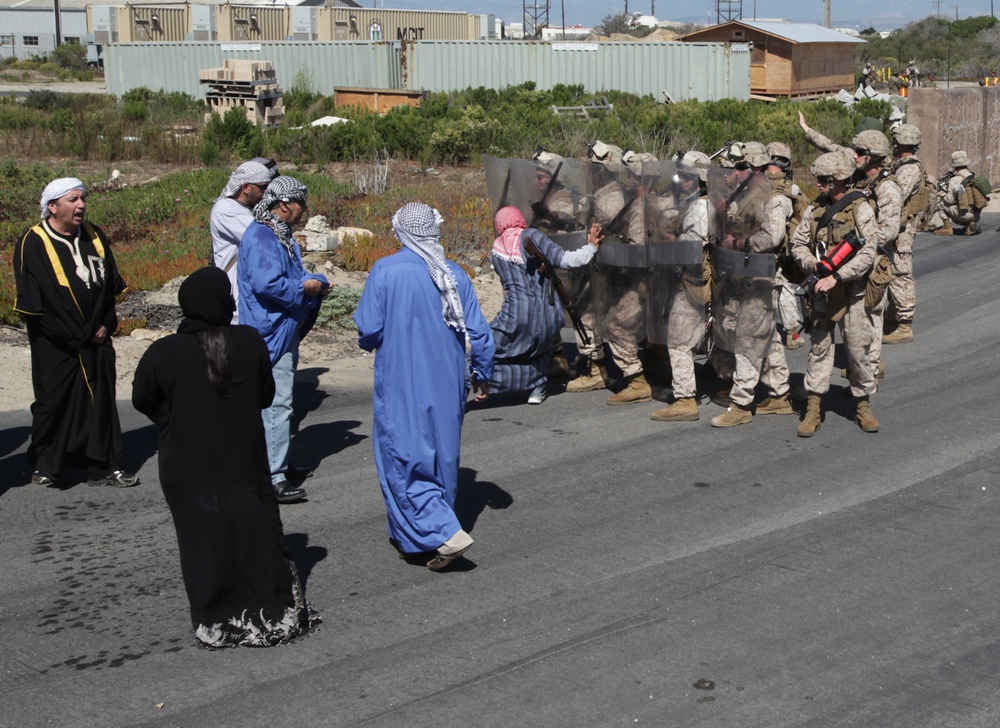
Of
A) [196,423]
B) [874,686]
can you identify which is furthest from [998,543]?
[196,423]

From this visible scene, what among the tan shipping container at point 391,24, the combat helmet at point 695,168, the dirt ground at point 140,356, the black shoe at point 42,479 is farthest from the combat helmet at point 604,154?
the tan shipping container at point 391,24

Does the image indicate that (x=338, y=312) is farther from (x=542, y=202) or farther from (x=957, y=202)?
(x=957, y=202)

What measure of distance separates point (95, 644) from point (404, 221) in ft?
8.11

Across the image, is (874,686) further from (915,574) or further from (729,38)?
(729,38)

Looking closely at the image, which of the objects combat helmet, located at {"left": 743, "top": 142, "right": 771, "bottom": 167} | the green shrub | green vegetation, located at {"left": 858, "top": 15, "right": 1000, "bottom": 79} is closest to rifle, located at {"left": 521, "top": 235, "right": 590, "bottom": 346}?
combat helmet, located at {"left": 743, "top": 142, "right": 771, "bottom": 167}

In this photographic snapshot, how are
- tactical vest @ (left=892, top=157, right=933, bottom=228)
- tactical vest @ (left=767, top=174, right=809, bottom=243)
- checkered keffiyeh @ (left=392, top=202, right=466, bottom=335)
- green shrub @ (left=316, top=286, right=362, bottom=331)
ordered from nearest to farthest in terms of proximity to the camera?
checkered keffiyeh @ (left=392, top=202, right=466, bottom=335) → tactical vest @ (left=767, top=174, right=809, bottom=243) → tactical vest @ (left=892, top=157, right=933, bottom=228) → green shrub @ (left=316, top=286, right=362, bottom=331)

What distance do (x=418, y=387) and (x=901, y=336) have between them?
6.87 meters

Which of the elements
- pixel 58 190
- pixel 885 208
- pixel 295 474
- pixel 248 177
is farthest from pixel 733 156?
pixel 58 190

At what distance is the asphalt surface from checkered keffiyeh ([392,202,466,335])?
127cm

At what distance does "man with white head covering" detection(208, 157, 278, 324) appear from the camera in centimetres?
754

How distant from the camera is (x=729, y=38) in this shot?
46781 mm

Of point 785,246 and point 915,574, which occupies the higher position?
point 785,246

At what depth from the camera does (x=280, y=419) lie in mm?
7137

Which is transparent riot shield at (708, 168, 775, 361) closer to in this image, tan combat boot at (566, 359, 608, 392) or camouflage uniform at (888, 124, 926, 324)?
tan combat boot at (566, 359, 608, 392)
